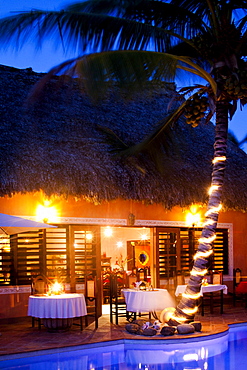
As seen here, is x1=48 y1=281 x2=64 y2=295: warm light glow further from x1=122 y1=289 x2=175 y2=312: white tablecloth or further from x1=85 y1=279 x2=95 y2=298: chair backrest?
x1=122 y1=289 x2=175 y2=312: white tablecloth

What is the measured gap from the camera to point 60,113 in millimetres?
11633

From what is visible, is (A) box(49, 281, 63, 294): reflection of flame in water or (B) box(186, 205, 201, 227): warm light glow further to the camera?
(B) box(186, 205, 201, 227): warm light glow

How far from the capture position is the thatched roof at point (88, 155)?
9.37 metres

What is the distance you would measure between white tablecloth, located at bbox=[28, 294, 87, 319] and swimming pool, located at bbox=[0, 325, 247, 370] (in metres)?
0.92

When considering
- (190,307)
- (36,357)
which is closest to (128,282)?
(190,307)

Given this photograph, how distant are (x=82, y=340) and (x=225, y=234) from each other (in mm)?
6724

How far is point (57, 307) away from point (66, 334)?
0.56 meters

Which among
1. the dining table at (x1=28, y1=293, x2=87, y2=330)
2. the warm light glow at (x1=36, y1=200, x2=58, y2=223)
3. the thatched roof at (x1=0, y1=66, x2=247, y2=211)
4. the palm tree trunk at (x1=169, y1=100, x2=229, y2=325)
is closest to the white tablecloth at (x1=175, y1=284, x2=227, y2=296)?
the palm tree trunk at (x1=169, y1=100, x2=229, y2=325)

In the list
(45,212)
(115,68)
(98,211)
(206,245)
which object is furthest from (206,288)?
(115,68)

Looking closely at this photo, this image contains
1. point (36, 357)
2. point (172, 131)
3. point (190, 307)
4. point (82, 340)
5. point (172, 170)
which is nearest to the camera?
point (36, 357)

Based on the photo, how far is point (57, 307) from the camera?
797cm

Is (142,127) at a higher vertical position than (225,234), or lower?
higher

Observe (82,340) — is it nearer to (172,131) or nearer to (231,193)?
(172,131)

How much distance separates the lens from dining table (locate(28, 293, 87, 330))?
798 centimetres
